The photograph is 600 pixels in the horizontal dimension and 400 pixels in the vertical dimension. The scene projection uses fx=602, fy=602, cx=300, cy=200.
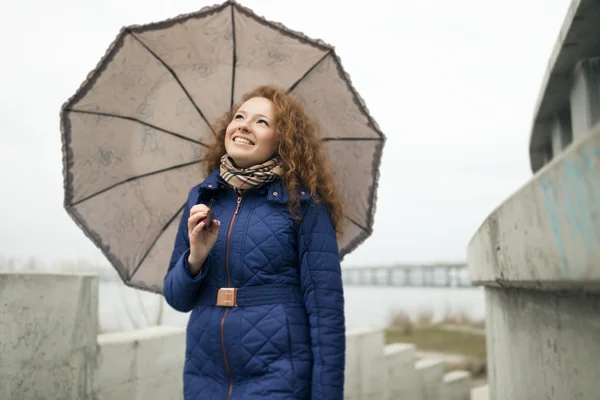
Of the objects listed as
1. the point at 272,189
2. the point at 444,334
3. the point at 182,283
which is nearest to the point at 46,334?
the point at 182,283

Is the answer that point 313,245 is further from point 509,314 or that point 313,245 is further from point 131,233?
point 131,233

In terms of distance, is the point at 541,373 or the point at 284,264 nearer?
the point at 541,373

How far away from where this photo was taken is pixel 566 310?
1.23m

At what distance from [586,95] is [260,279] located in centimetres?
146

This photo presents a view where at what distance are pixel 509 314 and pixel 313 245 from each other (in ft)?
2.26

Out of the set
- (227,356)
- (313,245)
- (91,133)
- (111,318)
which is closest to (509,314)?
(313,245)

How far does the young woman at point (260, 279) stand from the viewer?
77.5 inches

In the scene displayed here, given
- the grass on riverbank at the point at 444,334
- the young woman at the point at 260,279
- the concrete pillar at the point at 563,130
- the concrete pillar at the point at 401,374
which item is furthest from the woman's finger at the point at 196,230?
the grass on riverbank at the point at 444,334

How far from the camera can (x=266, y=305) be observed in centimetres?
203

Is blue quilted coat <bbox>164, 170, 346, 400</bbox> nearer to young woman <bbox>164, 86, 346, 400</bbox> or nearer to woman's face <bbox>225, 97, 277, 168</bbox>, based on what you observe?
young woman <bbox>164, 86, 346, 400</bbox>

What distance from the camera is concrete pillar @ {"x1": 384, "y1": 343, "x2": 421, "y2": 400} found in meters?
6.52

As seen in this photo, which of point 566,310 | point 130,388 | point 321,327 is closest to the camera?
point 566,310

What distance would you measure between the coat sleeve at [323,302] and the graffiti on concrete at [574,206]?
116cm

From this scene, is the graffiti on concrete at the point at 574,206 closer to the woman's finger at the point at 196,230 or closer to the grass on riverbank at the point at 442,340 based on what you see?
the woman's finger at the point at 196,230
